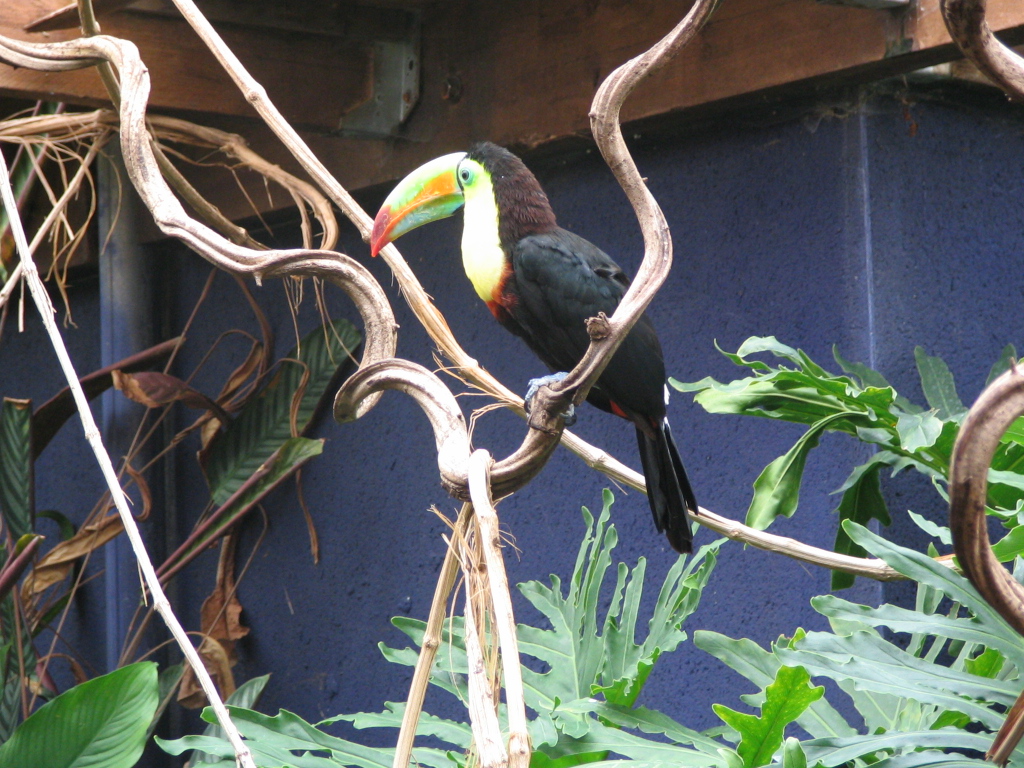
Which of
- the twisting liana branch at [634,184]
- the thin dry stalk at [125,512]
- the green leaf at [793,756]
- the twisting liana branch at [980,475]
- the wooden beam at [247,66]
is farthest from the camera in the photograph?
the wooden beam at [247,66]

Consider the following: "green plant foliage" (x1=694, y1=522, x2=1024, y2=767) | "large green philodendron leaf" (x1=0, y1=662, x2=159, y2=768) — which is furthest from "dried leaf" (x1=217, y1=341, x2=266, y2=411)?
"green plant foliage" (x1=694, y1=522, x2=1024, y2=767)

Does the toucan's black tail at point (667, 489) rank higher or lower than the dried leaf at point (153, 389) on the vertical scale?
higher

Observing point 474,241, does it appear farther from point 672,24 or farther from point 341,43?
point 341,43

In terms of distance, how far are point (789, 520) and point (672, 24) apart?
33.0 inches

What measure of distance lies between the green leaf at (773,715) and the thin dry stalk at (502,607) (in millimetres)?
461

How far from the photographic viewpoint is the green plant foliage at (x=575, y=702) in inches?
52.3

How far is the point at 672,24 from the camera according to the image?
71.5 inches

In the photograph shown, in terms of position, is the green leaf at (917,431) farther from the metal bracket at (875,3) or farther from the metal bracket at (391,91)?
the metal bracket at (391,91)

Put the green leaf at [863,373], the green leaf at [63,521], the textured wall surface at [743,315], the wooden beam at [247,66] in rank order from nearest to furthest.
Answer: the green leaf at [863,373] < the textured wall surface at [743,315] < the wooden beam at [247,66] < the green leaf at [63,521]

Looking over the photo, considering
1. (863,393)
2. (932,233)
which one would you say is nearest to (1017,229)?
(932,233)

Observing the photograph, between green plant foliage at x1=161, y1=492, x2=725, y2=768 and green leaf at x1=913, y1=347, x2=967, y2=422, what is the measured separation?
0.39m

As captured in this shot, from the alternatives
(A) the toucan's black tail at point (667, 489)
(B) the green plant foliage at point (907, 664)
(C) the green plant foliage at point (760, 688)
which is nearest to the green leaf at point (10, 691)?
(C) the green plant foliage at point (760, 688)

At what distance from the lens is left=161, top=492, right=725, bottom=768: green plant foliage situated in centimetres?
133

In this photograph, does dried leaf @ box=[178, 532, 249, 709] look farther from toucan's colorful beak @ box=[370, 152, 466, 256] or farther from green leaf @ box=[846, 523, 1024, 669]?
green leaf @ box=[846, 523, 1024, 669]
